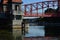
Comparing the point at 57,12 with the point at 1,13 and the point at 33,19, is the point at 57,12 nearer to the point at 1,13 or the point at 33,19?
the point at 33,19

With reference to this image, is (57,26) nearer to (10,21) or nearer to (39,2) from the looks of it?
(39,2)

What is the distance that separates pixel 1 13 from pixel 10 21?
13.6 ft

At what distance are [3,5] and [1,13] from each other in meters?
3.37

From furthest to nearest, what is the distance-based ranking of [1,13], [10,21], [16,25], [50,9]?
[50,9] < [1,13] < [10,21] < [16,25]

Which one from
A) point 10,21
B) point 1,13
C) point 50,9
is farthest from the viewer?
point 50,9

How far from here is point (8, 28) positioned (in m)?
32.0

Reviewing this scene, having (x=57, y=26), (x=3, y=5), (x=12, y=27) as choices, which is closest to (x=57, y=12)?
(x=57, y=26)

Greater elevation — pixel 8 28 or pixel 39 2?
pixel 39 2

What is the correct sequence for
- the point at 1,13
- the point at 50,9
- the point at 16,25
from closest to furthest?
the point at 16,25 < the point at 1,13 < the point at 50,9

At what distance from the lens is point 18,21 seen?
2973 cm

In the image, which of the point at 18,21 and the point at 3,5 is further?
the point at 3,5

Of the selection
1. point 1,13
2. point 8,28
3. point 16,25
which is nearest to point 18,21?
point 16,25

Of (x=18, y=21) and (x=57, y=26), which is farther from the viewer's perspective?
(x=57, y=26)

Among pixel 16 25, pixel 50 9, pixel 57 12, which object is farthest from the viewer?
pixel 50 9
